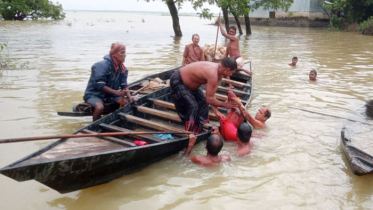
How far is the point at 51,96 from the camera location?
269 inches

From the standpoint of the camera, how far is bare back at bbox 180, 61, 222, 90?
165 inches

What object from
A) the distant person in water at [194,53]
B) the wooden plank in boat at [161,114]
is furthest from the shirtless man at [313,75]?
the wooden plank in boat at [161,114]

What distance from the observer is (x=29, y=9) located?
107 ft

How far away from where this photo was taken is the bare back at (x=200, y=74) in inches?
165

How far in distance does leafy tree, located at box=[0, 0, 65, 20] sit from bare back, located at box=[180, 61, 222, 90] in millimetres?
30480

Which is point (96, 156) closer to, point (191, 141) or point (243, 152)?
point (191, 141)

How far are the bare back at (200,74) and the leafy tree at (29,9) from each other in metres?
30.5

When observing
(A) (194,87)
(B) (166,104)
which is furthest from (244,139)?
(B) (166,104)

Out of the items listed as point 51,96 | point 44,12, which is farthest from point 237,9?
point 44,12

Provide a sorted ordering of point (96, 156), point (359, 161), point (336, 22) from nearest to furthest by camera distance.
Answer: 1. point (96, 156)
2. point (359, 161)
3. point (336, 22)

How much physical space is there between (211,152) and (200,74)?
1.11 meters

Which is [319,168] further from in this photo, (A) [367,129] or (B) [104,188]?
(B) [104,188]

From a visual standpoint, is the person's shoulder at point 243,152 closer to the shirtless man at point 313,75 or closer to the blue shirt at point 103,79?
the blue shirt at point 103,79

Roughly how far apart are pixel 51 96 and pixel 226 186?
192 inches
